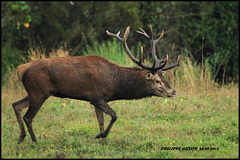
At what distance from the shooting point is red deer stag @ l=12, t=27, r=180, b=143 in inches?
285

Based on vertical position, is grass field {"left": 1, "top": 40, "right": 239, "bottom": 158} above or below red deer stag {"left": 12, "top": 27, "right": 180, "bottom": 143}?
below

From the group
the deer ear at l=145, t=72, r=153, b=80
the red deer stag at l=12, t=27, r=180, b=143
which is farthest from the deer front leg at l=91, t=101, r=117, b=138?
the deer ear at l=145, t=72, r=153, b=80

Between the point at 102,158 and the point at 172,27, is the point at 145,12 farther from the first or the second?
the point at 102,158

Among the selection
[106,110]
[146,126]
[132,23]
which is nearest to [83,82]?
[106,110]

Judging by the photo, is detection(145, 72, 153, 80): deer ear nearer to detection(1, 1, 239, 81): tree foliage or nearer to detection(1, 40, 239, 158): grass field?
detection(1, 40, 239, 158): grass field

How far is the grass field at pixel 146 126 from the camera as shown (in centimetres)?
679

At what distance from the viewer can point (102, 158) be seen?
6.32 metres

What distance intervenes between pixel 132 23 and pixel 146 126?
8.52 meters

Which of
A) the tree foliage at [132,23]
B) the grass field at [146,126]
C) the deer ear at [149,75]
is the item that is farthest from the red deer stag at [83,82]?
the tree foliage at [132,23]

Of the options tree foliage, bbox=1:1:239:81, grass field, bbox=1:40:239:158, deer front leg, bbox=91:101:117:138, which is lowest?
grass field, bbox=1:40:239:158

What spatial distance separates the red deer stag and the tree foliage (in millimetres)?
8221

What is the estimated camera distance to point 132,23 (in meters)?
16.2

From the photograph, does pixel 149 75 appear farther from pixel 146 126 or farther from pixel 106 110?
pixel 146 126

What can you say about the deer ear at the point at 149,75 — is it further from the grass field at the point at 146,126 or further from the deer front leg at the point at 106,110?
the grass field at the point at 146,126
